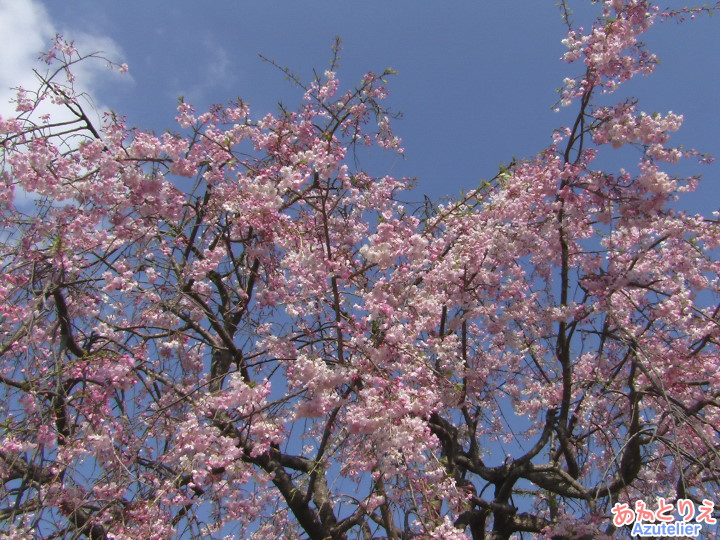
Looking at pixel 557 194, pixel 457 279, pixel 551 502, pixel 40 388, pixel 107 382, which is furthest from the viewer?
pixel 551 502

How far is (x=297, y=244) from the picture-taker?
14.3ft

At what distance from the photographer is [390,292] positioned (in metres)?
4.40

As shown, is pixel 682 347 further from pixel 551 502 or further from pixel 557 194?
pixel 551 502

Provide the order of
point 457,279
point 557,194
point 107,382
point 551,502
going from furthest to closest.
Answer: point 551,502 < point 457,279 < point 557,194 < point 107,382

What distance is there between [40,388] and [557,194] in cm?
386

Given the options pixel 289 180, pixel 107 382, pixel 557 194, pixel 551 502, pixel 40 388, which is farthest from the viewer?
pixel 551 502

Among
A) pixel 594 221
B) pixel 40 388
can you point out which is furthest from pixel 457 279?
pixel 40 388

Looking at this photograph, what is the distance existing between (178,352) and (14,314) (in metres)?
1.11

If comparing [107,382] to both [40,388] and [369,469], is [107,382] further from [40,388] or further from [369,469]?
[369,469]

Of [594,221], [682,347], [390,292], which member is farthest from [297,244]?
[682,347]

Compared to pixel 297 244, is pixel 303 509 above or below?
below

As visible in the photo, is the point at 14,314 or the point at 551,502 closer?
the point at 14,314

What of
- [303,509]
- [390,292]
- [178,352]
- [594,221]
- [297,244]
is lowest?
[303,509]

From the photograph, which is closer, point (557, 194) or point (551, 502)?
point (557, 194)
